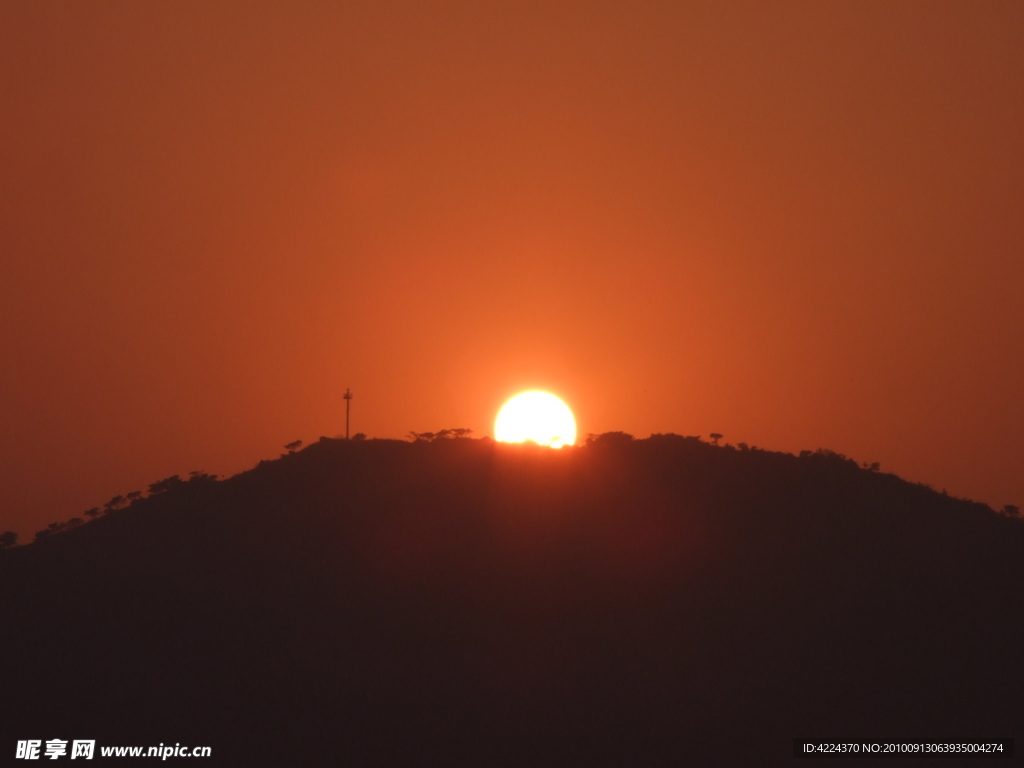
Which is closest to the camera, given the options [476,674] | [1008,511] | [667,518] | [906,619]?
[476,674]

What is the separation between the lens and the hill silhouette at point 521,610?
4641cm

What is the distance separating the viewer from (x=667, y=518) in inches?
2245

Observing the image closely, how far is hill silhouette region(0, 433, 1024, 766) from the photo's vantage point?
4641cm

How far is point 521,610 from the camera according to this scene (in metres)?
52.1

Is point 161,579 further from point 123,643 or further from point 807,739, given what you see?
point 807,739

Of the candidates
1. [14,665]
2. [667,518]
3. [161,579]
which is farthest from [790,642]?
[14,665]

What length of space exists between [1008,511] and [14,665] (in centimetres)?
5024
